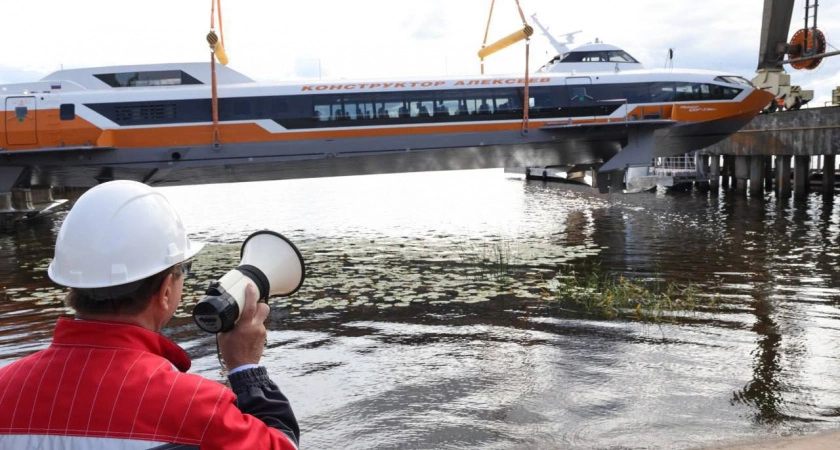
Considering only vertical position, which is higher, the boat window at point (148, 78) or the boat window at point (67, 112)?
the boat window at point (148, 78)

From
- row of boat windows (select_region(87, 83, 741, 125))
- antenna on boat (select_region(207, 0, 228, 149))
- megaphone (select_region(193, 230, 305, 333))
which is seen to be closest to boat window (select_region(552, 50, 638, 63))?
row of boat windows (select_region(87, 83, 741, 125))

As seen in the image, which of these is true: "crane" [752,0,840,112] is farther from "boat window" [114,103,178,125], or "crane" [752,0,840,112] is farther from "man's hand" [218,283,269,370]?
"man's hand" [218,283,269,370]

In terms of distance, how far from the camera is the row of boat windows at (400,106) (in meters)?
17.9

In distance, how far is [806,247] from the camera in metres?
16.2

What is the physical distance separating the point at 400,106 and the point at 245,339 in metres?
16.5

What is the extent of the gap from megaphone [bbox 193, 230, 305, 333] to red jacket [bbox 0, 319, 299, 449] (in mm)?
212

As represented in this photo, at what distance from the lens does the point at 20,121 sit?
703 inches

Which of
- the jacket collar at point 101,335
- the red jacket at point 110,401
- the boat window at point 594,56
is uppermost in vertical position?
the boat window at point 594,56

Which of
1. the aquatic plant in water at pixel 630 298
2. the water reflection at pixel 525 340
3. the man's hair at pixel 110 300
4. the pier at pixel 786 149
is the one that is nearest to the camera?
the man's hair at pixel 110 300

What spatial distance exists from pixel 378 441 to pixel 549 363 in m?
2.49

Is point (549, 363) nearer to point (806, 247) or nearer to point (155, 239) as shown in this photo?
point (155, 239)

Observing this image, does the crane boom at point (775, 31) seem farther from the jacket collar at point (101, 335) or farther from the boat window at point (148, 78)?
the jacket collar at point (101, 335)

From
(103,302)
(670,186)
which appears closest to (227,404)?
(103,302)

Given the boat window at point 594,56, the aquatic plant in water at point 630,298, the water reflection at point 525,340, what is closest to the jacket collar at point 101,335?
the water reflection at point 525,340
